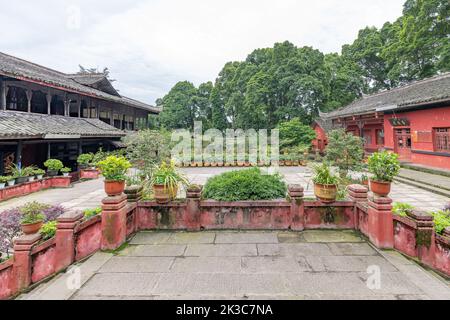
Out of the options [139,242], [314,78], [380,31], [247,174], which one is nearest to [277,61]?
[314,78]

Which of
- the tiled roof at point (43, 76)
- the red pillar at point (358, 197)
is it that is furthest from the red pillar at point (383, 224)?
the tiled roof at point (43, 76)

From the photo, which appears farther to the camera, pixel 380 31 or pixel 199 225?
pixel 380 31

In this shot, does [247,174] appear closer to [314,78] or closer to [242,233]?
[242,233]

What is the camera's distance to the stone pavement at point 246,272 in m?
2.88

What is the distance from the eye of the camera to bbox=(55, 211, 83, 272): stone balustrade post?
11.4 ft

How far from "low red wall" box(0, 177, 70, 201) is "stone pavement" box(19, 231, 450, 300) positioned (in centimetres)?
723

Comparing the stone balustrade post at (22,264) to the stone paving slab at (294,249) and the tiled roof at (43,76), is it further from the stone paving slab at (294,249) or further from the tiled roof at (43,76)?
the tiled roof at (43,76)

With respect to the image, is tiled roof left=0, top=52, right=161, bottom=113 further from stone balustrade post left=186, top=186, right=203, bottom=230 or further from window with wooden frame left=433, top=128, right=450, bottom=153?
window with wooden frame left=433, top=128, right=450, bottom=153

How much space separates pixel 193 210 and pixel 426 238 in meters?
3.93

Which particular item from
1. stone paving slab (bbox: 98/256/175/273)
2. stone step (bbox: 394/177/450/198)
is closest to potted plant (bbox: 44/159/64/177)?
stone paving slab (bbox: 98/256/175/273)

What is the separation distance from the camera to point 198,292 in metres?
2.90

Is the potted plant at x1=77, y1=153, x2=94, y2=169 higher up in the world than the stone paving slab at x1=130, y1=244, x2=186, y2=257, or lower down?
higher up

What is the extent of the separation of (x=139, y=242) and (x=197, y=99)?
31.3 m

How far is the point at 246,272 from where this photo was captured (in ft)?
11.0
